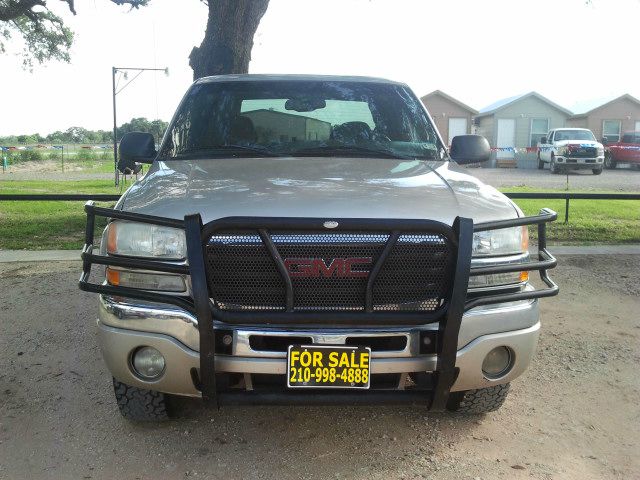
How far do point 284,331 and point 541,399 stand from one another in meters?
1.92

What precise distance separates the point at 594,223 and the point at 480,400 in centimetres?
822

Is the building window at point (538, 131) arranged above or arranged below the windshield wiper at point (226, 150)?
above

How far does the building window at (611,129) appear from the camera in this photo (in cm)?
3650

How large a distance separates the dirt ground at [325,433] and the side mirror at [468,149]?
151cm

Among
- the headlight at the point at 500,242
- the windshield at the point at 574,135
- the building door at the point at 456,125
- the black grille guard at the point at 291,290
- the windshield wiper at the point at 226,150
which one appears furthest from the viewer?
the building door at the point at 456,125

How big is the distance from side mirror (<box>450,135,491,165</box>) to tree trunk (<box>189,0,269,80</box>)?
5420 millimetres

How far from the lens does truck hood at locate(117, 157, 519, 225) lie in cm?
267

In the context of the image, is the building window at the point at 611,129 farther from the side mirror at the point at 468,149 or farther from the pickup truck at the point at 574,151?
the side mirror at the point at 468,149

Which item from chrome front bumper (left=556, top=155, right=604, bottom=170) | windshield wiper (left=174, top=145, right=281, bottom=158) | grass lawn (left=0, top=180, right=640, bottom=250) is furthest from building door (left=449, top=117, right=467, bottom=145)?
windshield wiper (left=174, top=145, right=281, bottom=158)

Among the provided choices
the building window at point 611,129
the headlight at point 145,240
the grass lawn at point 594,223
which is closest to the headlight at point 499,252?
the headlight at point 145,240

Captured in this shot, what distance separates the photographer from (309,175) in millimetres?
3145

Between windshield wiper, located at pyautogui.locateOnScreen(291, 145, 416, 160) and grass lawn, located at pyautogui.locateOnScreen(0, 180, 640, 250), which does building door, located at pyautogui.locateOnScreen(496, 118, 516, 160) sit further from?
windshield wiper, located at pyautogui.locateOnScreen(291, 145, 416, 160)

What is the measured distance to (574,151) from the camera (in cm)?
2620

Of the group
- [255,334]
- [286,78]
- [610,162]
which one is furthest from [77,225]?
[610,162]
